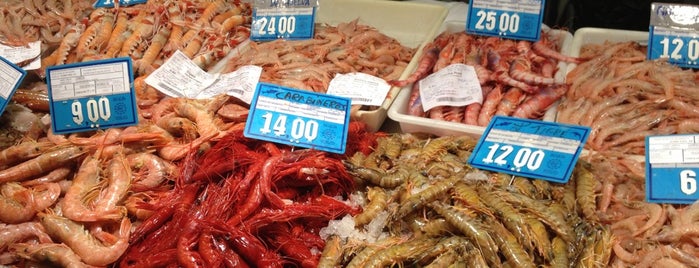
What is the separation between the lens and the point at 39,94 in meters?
3.39

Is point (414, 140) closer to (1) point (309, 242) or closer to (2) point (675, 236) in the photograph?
(1) point (309, 242)

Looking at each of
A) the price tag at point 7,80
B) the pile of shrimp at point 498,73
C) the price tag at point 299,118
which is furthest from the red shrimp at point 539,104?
the price tag at point 7,80

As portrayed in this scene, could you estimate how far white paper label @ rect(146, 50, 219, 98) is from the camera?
11.2 feet

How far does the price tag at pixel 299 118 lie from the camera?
9.10ft

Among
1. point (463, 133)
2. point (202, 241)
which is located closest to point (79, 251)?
point (202, 241)

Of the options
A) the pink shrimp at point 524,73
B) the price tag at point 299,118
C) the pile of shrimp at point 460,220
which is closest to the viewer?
the pile of shrimp at point 460,220

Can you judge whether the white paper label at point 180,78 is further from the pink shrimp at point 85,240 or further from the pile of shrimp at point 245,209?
the pink shrimp at point 85,240

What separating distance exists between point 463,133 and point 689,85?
4.16 ft

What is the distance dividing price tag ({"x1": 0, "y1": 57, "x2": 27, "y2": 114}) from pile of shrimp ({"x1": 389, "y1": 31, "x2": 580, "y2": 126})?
6.65ft

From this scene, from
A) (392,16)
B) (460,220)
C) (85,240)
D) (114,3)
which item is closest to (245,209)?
(85,240)

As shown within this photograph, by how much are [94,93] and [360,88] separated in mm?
1404

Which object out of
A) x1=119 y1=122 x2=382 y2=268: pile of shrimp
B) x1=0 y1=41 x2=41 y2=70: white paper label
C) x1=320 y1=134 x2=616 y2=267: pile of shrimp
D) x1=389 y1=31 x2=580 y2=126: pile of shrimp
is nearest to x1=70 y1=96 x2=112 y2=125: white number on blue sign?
x1=119 y1=122 x2=382 y2=268: pile of shrimp

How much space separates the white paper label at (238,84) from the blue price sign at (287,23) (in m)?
0.57

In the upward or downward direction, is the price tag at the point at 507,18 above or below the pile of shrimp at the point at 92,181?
above
